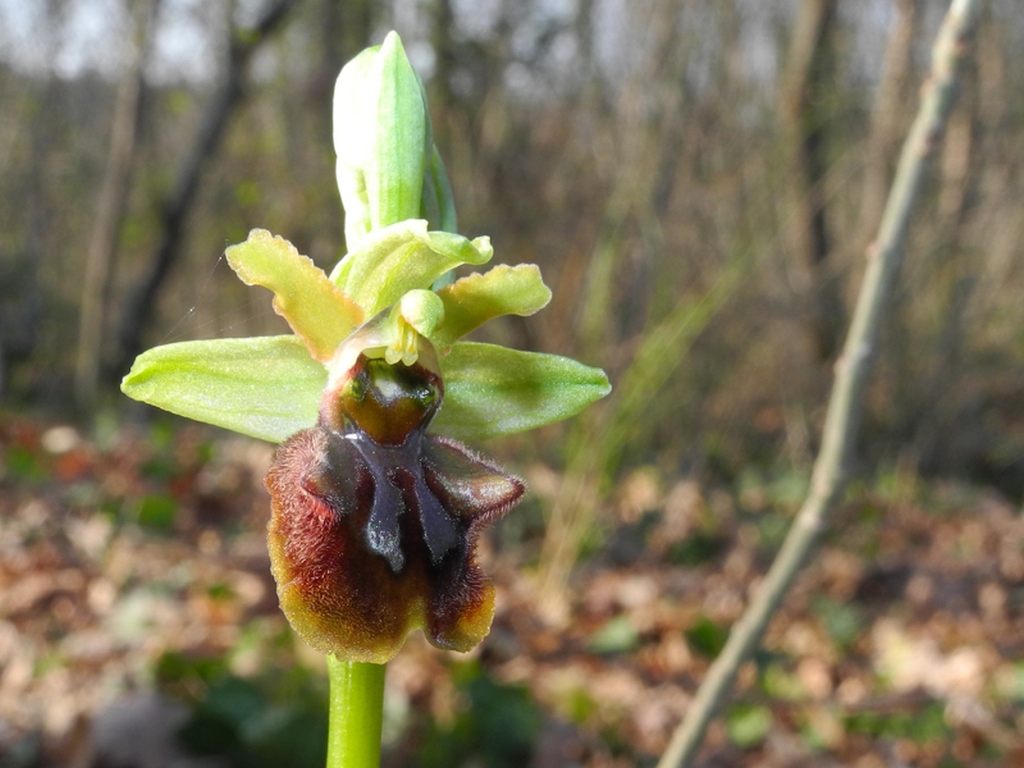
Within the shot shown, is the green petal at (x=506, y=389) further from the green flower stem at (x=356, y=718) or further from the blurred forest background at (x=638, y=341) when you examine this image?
the blurred forest background at (x=638, y=341)

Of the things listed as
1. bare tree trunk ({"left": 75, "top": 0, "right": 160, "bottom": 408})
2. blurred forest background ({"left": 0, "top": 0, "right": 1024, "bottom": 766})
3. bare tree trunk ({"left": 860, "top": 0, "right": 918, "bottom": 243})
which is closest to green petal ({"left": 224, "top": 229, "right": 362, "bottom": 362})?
blurred forest background ({"left": 0, "top": 0, "right": 1024, "bottom": 766})

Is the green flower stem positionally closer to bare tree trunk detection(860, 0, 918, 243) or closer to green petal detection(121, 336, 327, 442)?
green petal detection(121, 336, 327, 442)

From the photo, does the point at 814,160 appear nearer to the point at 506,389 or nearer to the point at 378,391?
the point at 506,389

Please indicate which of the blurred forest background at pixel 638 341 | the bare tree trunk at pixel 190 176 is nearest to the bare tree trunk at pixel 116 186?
the blurred forest background at pixel 638 341

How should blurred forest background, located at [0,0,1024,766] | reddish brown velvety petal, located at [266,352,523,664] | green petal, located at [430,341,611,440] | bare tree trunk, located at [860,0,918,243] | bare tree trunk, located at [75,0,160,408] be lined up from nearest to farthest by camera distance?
1. reddish brown velvety petal, located at [266,352,523,664]
2. green petal, located at [430,341,611,440]
3. blurred forest background, located at [0,0,1024,766]
4. bare tree trunk, located at [860,0,918,243]
5. bare tree trunk, located at [75,0,160,408]

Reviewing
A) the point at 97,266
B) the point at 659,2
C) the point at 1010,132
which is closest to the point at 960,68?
the point at 659,2

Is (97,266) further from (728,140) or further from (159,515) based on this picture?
(728,140)
